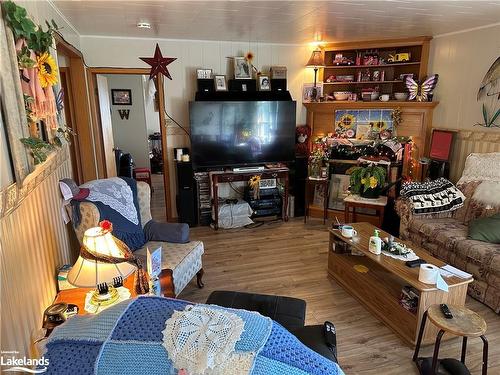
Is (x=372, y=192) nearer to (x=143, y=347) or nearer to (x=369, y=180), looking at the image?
(x=369, y=180)

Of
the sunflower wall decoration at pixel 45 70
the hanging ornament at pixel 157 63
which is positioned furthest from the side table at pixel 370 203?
the sunflower wall decoration at pixel 45 70

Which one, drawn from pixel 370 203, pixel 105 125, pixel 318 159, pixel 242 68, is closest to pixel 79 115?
pixel 105 125

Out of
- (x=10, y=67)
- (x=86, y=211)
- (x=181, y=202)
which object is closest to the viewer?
(x=10, y=67)

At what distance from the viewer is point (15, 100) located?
4.50 ft

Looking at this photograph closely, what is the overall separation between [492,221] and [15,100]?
349 cm

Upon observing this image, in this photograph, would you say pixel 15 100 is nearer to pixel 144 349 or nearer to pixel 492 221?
pixel 144 349

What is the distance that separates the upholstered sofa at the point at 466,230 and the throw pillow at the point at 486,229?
0.18ft

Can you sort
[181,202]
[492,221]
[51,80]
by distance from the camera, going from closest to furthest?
1. [51,80]
2. [492,221]
3. [181,202]

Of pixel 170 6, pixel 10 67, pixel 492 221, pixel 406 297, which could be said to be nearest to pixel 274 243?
pixel 406 297

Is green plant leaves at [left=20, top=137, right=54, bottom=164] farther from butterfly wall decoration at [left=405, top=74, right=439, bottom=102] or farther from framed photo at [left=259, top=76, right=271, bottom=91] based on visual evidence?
butterfly wall decoration at [left=405, top=74, right=439, bottom=102]

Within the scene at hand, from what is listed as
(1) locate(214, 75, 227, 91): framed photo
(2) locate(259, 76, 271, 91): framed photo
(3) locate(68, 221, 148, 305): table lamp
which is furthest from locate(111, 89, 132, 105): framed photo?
(3) locate(68, 221, 148, 305): table lamp

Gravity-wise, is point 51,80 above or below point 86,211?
above

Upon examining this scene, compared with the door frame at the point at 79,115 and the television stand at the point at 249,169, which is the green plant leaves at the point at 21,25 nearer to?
the door frame at the point at 79,115

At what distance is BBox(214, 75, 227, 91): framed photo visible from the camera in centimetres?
444
